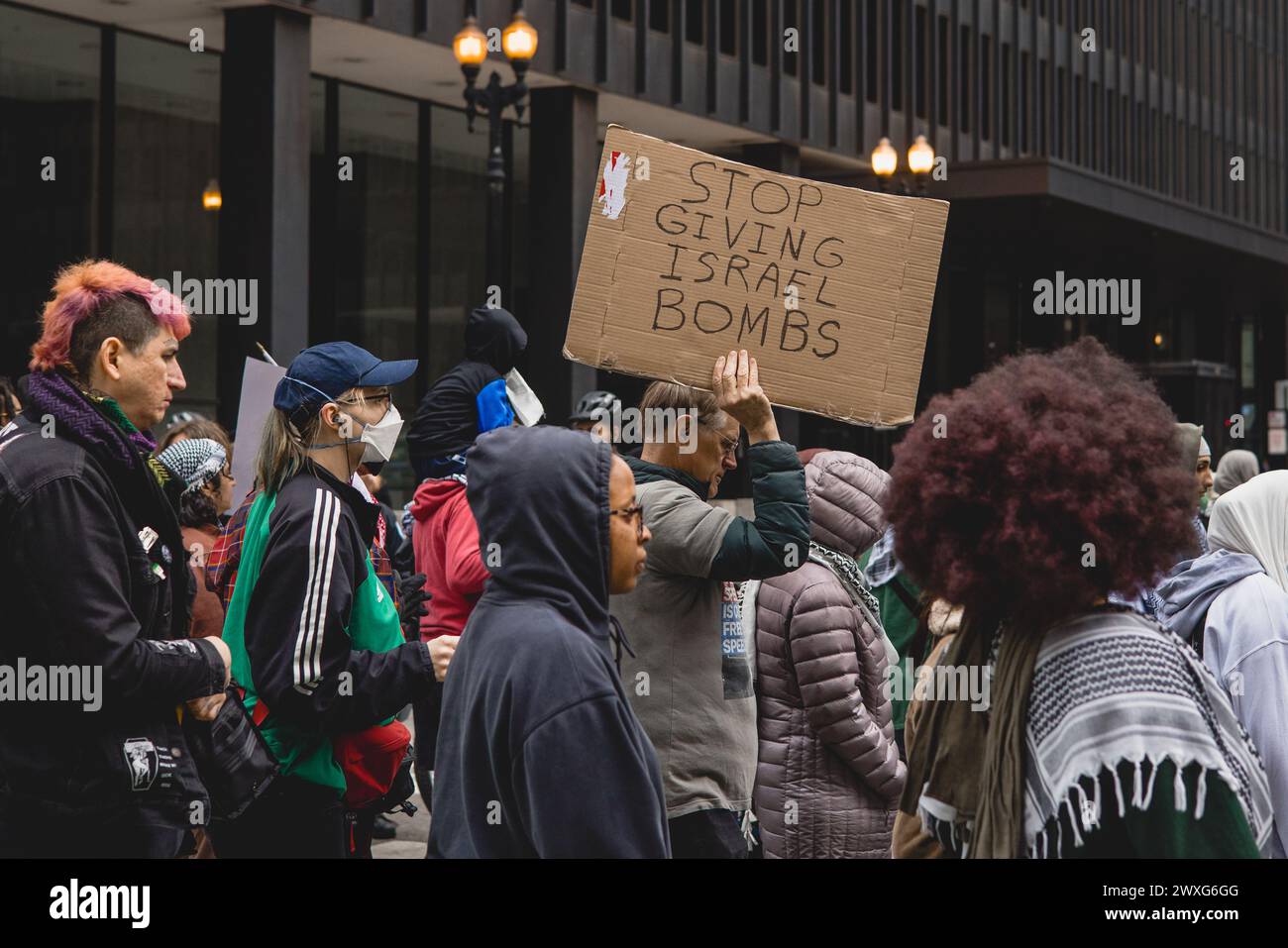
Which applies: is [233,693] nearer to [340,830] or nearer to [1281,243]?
[340,830]

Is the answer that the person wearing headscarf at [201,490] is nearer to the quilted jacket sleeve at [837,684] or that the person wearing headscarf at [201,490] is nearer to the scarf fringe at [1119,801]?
the quilted jacket sleeve at [837,684]

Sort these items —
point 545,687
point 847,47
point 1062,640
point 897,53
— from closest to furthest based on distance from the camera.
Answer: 1. point 1062,640
2. point 545,687
3. point 847,47
4. point 897,53

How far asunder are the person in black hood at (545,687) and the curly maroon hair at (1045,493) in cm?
60

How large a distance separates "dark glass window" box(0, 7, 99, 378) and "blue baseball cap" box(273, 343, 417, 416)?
43.4ft

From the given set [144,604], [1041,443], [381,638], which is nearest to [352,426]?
[381,638]

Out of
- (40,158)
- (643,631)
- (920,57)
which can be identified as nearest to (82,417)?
(643,631)

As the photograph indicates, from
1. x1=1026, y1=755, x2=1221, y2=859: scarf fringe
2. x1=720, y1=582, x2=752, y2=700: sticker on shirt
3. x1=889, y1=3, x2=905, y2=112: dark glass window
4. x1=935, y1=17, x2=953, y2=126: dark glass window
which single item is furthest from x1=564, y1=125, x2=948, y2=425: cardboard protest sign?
x1=935, y1=17, x2=953, y2=126: dark glass window

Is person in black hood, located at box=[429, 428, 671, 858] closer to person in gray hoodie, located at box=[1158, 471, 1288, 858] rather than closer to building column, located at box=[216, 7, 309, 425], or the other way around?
person in gray hoodie, located at box=[1158, 471, 1288, 858]

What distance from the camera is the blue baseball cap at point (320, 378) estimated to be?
4.55m

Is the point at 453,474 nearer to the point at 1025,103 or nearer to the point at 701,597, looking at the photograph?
the point at 701,597

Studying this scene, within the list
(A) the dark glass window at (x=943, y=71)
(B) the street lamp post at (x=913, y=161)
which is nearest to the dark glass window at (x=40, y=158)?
(B) the street lamp post at (x=913, y=161)

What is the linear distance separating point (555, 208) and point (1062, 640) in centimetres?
2258

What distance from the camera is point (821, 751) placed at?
4824 mm

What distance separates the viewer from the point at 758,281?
4301 mm
